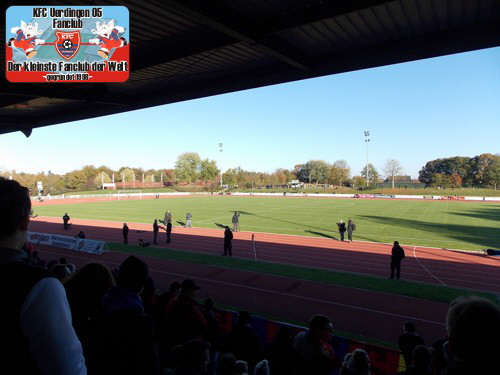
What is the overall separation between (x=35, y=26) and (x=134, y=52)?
2.37m

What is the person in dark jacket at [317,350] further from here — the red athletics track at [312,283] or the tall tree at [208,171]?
the tall tree at [208,171]

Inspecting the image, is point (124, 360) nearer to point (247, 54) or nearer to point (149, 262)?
point (247, 54)

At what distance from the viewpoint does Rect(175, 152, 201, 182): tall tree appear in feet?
432

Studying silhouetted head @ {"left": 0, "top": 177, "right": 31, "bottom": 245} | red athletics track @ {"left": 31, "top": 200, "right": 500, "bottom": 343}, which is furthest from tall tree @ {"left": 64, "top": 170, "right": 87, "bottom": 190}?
silhouetted head @ {"left": 0, "top": 177, "right": 31, "bottom": 245}

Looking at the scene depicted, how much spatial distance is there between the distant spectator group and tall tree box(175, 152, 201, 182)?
12871cm

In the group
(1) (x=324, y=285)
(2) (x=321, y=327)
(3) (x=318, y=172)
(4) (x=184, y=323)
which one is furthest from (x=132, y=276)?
(3) (x=318, y=172)

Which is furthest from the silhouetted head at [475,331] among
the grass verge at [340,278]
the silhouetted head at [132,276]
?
the grass verge at [340,278]

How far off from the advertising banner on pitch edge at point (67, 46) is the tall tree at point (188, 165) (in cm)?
12400

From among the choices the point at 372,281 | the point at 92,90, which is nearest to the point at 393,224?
the point at 372,281

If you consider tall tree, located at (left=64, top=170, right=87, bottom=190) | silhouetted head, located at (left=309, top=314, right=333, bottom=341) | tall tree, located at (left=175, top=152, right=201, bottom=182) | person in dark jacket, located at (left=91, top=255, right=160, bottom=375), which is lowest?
silhouetted head, located at (left=309, top=314, right=333, bottom=341)

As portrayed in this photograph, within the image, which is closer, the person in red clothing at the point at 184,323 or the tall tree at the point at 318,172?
the person in red clothing at the point at 184,323

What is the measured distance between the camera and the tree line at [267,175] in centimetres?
10650

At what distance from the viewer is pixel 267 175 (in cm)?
15575

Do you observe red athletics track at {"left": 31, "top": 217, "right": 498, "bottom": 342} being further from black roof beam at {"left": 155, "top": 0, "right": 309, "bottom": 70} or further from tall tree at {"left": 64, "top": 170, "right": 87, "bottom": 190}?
tall tree at {"left": 64, "top": 170, "right": 87, "bottom": 190}
